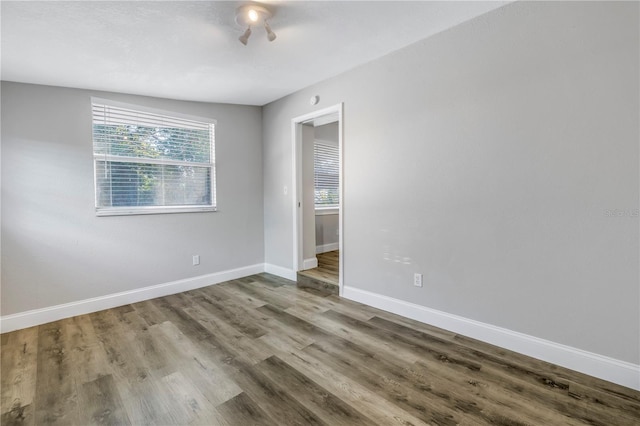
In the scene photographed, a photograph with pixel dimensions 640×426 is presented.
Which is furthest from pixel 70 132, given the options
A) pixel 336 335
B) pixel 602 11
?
pixel 602 11

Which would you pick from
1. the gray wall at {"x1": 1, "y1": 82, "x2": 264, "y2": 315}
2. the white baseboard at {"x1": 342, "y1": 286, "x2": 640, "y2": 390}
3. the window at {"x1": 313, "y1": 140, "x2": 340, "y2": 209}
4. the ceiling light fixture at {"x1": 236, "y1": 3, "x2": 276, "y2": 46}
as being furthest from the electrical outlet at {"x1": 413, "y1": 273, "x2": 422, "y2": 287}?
the window at {"x1": 313, "y1": 140, "x2": 340, "y2": 209}

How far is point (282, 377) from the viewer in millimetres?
1947

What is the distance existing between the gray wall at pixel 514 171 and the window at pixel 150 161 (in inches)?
84.2

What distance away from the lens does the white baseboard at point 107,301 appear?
9.02 ft

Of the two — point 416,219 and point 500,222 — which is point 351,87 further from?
point 500,222

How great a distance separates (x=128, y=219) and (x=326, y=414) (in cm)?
301

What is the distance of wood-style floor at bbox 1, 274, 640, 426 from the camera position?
1.61 metres

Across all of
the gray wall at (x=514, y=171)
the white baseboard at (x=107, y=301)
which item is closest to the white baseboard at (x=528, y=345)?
the gray wall at (x=514, y=171)

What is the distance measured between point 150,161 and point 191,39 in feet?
5.61

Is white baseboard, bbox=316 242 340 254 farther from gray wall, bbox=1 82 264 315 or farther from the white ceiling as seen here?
the white ceiling

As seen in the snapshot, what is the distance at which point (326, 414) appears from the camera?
161 cm

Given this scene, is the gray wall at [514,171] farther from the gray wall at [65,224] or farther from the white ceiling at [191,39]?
the gray wall at [65,224]

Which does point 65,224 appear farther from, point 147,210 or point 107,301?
point 107,301

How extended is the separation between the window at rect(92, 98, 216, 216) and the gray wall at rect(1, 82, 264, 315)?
4.0 inches
